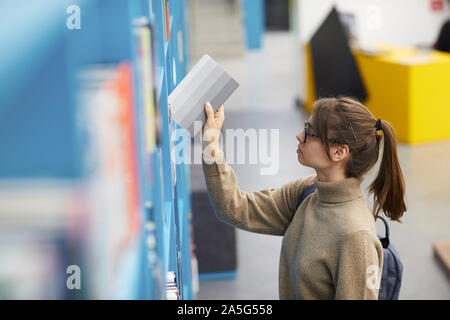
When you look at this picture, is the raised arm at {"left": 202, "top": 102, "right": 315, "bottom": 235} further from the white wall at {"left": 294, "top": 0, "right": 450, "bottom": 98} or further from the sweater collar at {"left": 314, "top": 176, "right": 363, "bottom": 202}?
the white wall at {"left": 294, "top": 0, "right": 450, "bottom": 98}

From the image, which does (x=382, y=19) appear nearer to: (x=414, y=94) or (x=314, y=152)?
(x=414, y=94)

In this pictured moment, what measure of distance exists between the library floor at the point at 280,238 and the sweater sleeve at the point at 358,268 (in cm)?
100

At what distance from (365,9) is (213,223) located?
17.4ft

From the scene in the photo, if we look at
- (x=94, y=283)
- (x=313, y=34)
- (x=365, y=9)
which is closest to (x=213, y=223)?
(x=94, y=283)

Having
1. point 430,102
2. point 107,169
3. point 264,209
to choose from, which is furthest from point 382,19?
point 107,169

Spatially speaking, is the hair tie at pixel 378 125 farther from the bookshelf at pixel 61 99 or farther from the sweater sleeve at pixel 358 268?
the bookshelf at pixel 61 99

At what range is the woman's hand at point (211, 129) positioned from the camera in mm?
1449

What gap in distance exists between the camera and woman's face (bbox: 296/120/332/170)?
150 cm

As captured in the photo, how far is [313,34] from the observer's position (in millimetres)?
8000

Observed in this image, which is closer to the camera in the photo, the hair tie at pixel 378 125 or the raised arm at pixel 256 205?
the hair tie at pixel 378 125

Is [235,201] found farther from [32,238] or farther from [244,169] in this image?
[244,169]

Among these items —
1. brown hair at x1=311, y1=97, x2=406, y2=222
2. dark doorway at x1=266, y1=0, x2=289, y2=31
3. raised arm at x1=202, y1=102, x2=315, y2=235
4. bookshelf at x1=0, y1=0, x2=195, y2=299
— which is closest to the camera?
bookshelf at x1=0, y1=0, x2=195, y2=299

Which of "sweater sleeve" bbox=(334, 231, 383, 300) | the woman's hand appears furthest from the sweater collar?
the woman's hand

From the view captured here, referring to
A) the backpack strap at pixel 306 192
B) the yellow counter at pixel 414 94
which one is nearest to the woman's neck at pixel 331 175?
the backpack strap at pixel 306 192
